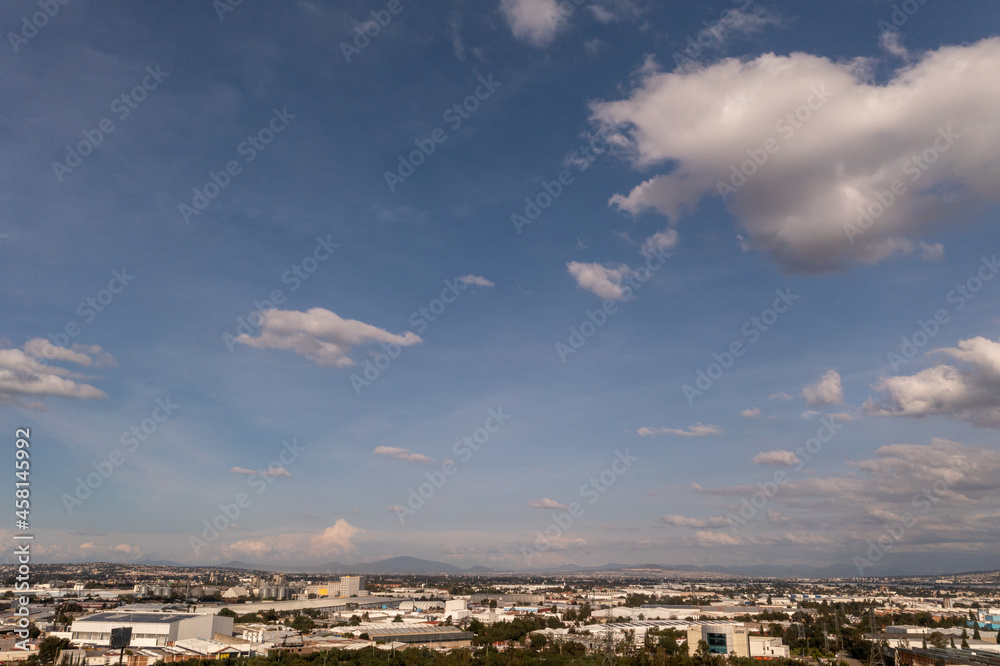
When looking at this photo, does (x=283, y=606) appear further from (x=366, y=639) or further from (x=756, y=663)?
(x=756, y=663)

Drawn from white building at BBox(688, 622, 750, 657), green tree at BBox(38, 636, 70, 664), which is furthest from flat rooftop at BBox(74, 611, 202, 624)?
white building at BBox(688, 622, 750, 657)

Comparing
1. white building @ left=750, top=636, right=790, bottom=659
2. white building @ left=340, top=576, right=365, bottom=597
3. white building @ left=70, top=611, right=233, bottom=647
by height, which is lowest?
white building @ left=340, top=576, right=365, bottom=597

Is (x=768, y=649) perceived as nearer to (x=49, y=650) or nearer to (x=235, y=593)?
(x=49, y=650)

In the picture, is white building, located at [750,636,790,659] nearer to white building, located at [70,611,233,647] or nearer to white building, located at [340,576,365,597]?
white building, located at [70,611,233,647]

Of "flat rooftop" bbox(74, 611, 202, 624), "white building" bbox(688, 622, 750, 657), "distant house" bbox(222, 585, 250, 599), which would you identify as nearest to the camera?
"white building" bbox(688, 622, 750, 657)

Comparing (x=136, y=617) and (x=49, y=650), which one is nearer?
(x=49, y=650)

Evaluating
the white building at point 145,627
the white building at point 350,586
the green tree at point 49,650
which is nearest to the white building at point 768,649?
the white building at point 145,627

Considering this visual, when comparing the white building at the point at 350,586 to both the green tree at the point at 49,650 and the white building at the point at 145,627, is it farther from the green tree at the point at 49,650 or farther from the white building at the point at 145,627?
the green tree at the point at 49,650

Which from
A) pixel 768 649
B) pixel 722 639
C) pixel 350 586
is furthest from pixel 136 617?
pixel 350 586
